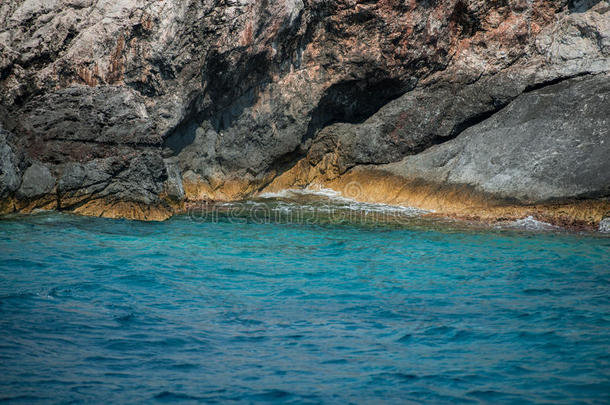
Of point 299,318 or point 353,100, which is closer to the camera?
point 299,318

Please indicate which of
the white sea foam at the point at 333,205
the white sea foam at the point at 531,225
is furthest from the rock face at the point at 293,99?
the white sea foam at the point at 531,225

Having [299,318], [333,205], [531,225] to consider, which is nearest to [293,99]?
[333,205]

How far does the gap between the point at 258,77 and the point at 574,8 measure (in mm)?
7216

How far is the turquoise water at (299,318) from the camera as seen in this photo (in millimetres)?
4520

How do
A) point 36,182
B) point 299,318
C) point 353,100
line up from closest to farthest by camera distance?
point 299,318, point 36,182, point 353,100

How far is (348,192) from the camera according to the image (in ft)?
44.5

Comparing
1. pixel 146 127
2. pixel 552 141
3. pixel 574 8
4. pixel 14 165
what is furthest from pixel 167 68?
pixel 574 8

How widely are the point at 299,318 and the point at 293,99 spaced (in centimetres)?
828

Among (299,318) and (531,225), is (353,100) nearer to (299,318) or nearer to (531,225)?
(531,225)

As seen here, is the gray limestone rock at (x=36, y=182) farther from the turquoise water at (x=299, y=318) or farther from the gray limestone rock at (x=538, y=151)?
the gray limestone rock at (x=538, y=151)

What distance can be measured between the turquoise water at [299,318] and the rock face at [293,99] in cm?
188

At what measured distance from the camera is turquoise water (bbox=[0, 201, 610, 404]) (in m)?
Answer: 4.52

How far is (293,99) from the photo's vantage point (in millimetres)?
13531

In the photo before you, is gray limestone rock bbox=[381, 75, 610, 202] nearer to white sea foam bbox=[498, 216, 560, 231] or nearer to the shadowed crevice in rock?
white sea foam bbox=[498, 216, 560, 231]
